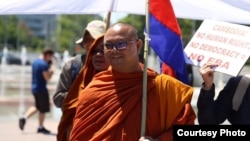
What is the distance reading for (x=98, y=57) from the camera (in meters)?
4.07

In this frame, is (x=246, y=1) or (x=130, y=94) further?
(x=246, y=1)

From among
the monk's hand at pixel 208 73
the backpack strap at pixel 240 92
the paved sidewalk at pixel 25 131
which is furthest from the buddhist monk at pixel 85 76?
the paved sidewalk at pixel 25 131

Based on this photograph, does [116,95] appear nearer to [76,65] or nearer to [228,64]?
[228,64]

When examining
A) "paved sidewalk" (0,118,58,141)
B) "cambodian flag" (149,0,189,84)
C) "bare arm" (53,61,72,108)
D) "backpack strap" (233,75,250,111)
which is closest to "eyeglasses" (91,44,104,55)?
"cambodian flag" (149,0,189,84)

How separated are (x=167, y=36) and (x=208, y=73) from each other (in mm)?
467

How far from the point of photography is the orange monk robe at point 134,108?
3.33 meters

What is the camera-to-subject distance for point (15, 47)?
87.9 meters

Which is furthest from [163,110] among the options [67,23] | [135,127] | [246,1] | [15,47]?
[15,47]

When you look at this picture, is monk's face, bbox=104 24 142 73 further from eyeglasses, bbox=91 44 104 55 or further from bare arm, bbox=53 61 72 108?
bare arm, bbox=53 61 72 108

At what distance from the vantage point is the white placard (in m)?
3.55

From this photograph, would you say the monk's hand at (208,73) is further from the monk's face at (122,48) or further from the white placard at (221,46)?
the monk's face at (122,48)

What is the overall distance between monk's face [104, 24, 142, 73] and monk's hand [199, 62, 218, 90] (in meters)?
0.40

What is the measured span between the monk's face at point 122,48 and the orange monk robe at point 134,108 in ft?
0.19

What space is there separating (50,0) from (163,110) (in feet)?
3.95
